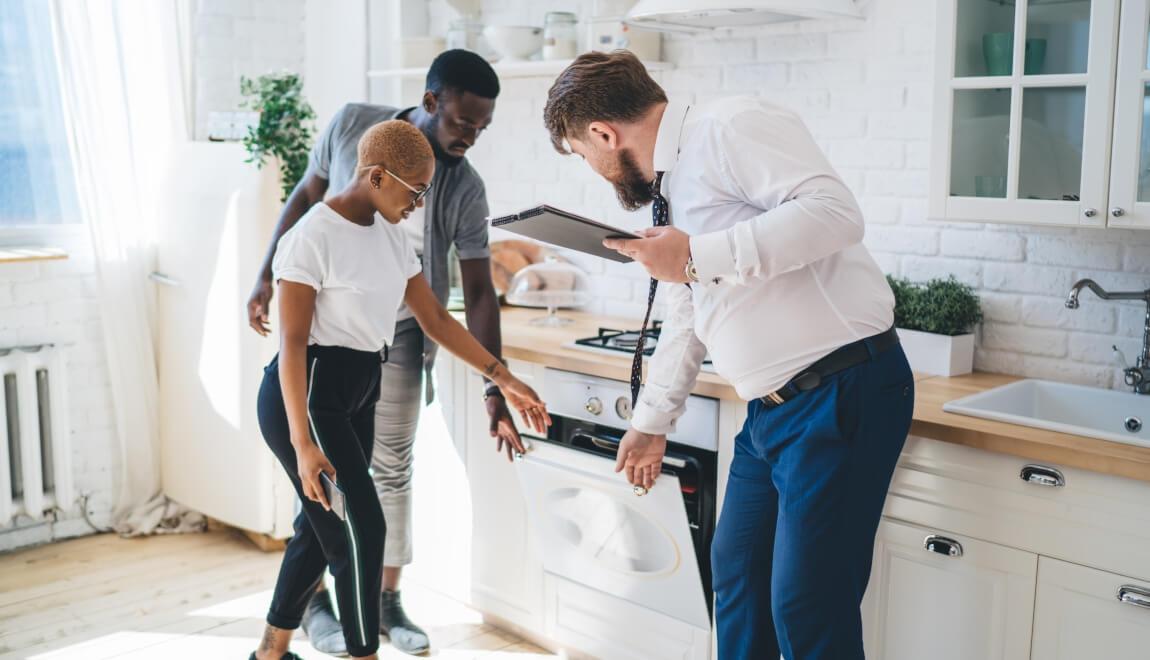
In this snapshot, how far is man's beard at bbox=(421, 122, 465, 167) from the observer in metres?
2.68

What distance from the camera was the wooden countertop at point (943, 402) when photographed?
188 cm

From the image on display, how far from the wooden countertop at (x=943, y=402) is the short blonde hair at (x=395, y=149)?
69 cm

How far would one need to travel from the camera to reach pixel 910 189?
8.98 feet

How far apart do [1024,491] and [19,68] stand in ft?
10.8

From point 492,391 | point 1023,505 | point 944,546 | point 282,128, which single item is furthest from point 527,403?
point 282,128

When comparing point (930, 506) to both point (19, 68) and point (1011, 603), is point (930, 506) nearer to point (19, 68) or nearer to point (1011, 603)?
point (1011, 603)

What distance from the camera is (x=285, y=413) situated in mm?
2387

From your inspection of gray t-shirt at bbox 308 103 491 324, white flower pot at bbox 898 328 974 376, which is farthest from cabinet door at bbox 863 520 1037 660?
gray t-shirt at bbox 308 103 491 324

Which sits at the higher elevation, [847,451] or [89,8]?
[89,8]

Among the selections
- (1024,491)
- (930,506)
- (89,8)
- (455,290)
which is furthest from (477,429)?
(89,8)

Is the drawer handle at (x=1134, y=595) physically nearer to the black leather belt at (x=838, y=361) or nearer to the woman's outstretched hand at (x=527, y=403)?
the black leather belt at (x=838, y=361)

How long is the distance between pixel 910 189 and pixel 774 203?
1.11 m

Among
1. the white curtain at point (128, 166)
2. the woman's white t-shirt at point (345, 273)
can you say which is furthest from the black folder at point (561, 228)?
the white curtain at point (128, 166)

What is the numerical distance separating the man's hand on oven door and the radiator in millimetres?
2275
